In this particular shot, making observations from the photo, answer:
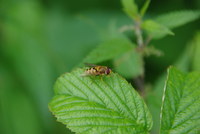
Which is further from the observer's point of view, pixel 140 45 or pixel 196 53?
pixel 196 53

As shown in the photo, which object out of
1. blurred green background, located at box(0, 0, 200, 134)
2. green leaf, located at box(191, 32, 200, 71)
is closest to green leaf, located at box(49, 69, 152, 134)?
green leaf, located at box(191, 32, 200, 71)

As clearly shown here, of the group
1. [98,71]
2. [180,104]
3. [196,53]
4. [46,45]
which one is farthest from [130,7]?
[46,45]

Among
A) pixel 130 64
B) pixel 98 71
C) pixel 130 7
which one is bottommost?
pixel 130 64

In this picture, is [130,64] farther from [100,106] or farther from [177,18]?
[100,106]

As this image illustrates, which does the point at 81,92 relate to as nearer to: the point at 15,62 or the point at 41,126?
the point at 41,126

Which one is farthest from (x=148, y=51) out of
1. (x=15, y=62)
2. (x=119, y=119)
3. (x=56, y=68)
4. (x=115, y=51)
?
(x=15, y=62)

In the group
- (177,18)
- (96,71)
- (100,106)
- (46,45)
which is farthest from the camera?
(46,45)

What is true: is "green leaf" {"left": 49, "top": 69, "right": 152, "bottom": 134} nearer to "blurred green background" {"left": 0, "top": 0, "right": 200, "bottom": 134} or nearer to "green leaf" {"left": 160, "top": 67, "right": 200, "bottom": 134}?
"green leaf" {"left": 160, "top": 67, "right": 200, "bottom": 134}
